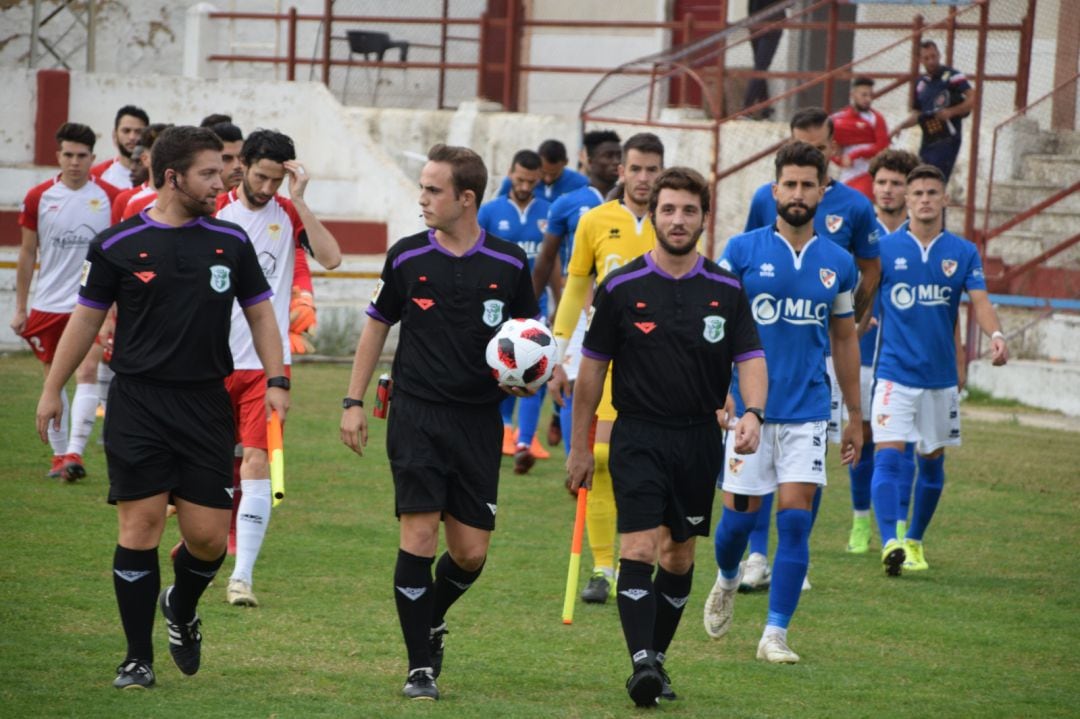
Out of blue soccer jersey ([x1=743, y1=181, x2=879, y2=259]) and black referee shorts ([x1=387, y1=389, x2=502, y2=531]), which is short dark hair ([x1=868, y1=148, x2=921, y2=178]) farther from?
black referee shorts ([x1=387, y1=389, x2=502, y2=531])

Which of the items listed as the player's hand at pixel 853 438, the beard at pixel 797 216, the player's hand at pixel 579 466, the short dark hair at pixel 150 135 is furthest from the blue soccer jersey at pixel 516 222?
the player's hand at pixel 579 466

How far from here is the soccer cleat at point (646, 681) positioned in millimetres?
6191

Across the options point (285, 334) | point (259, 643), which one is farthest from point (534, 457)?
point (259, 643)

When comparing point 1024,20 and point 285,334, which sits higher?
point 1024,20

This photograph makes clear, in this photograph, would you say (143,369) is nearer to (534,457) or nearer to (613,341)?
(613,341)

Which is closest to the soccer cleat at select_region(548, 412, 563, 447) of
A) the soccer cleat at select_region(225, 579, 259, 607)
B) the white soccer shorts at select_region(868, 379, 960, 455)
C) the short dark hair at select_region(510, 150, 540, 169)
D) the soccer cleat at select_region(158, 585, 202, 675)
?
the short dark hair at select_region(510, 150, 540, 169)

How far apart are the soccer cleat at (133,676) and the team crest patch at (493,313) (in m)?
1.90

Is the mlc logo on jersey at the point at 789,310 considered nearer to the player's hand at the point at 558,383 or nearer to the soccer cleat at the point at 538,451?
the player's hand at the point at 558,383

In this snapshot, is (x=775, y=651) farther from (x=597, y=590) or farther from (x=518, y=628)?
(x=597, y=590)

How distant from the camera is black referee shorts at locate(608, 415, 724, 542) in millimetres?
6488

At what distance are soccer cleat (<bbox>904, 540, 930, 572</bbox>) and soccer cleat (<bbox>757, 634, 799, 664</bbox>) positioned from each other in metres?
2.48

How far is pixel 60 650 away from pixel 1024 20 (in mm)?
14961

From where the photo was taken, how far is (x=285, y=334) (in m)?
8.63

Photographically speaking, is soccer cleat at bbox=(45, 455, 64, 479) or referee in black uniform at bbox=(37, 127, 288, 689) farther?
soccer cleat at bbox=(45, 455, 64, 479)
